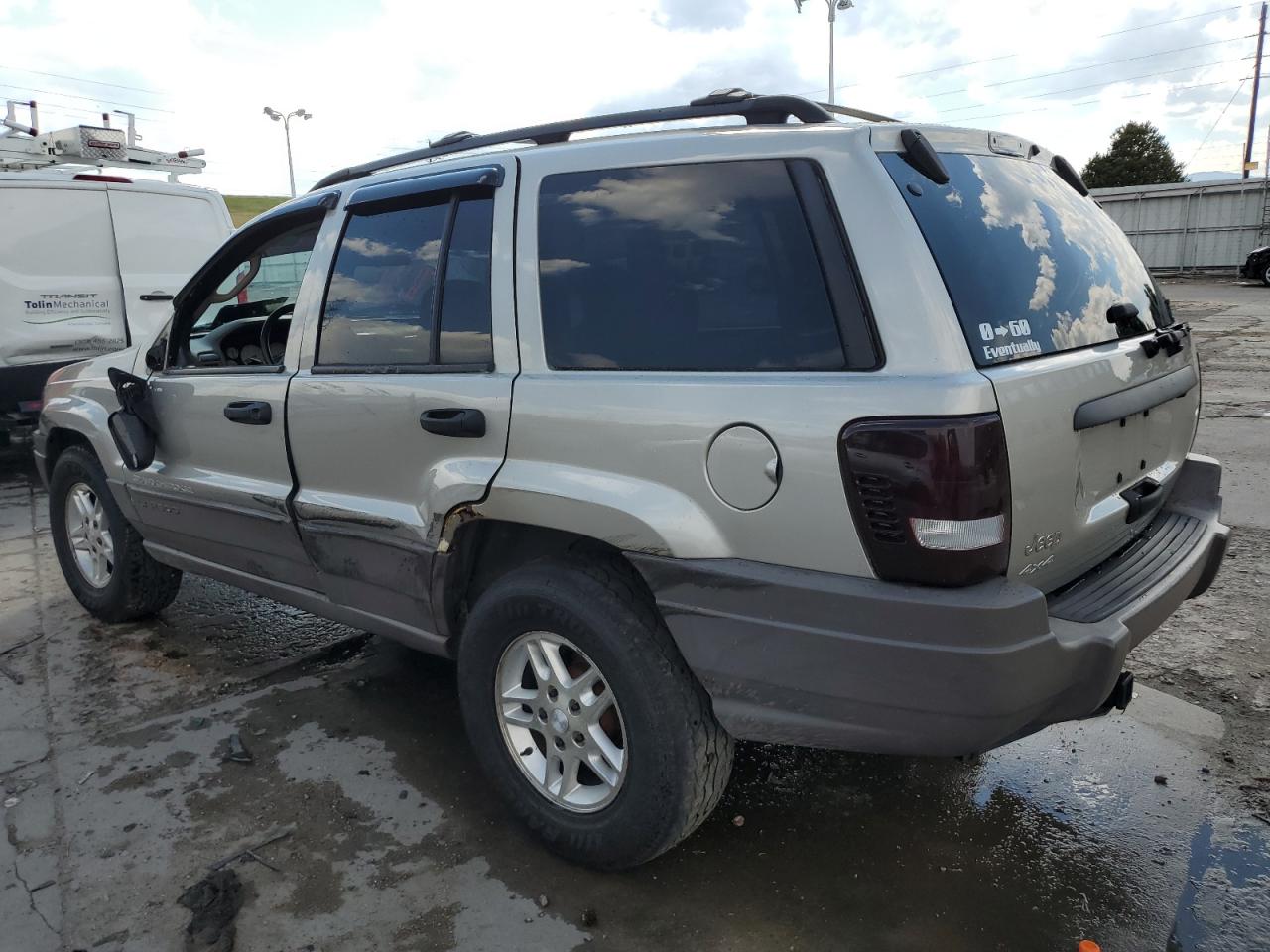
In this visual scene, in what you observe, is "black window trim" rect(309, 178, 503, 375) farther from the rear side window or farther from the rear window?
the rear window

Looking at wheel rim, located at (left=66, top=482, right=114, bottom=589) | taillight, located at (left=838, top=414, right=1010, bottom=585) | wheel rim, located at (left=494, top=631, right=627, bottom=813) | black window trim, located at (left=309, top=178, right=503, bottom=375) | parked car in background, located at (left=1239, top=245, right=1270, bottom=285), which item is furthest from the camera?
parked car in background, located at (left=1239, top=245, right=1270, bottom=285)

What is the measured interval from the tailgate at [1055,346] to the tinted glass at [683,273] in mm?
298

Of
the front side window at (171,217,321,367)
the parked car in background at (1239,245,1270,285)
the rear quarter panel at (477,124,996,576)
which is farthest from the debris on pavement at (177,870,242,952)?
the parked car in background at (1239,245,1270,285)

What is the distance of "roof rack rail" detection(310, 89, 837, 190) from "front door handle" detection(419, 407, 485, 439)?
87 centimetres

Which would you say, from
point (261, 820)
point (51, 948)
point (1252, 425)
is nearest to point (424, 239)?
point (261, 820)

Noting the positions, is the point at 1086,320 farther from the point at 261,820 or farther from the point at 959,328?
the point at 261,820

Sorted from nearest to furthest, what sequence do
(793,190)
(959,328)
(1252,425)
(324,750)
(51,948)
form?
(959,328) < (793,190) < (51,948) < (324,750) < (1252,425)

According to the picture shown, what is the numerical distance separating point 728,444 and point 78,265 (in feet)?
23.2

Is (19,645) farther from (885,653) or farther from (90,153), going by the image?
(90,153)

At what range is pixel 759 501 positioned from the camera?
2.13 metres

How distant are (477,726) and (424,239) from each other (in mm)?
1506

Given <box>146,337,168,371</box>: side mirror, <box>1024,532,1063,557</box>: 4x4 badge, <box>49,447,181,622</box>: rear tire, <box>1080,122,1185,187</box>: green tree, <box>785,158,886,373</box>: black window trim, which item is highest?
<box>1080,122,1185,187</box>: green tree

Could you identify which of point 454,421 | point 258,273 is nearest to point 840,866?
point 454,421

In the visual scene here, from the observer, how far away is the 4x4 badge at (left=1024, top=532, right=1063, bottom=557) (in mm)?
2109
